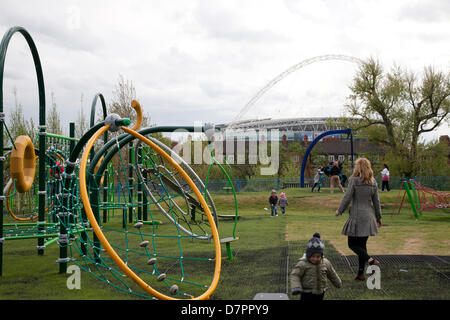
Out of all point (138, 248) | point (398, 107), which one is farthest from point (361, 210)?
point (398, 107)

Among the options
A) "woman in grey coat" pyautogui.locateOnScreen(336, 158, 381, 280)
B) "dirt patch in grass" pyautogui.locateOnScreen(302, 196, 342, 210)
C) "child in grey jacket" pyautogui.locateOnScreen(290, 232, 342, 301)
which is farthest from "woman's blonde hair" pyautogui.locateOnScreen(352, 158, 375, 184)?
"dirt patch in grass" pyautogui.locateOnScreen(302, 196, 342, 210)

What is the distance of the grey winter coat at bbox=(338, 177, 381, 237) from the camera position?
235 inches

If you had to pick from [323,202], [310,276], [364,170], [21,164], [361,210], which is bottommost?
[323,202]

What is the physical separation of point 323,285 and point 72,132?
7.56 meters

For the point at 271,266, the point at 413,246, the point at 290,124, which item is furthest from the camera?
the point at 290,124

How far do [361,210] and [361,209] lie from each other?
0.6 inches

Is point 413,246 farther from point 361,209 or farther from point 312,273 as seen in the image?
point 312,273

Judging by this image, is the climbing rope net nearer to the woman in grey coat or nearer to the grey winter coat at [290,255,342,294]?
the grey winter coat at [290,255,342,294]

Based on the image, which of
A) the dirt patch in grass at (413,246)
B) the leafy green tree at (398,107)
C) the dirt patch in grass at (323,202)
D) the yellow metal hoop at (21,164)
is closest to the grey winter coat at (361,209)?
the dirt patch in grass at (413,246)

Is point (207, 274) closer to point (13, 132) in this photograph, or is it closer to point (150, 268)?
point (150, 268)

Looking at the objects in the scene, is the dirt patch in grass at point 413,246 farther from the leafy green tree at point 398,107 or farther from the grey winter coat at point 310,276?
the leafy green tree at point 398,107

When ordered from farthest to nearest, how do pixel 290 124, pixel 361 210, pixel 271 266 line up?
pixel 290 124, pixel 271 266, pixel 361 210

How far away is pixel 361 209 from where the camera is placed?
6.06 m
